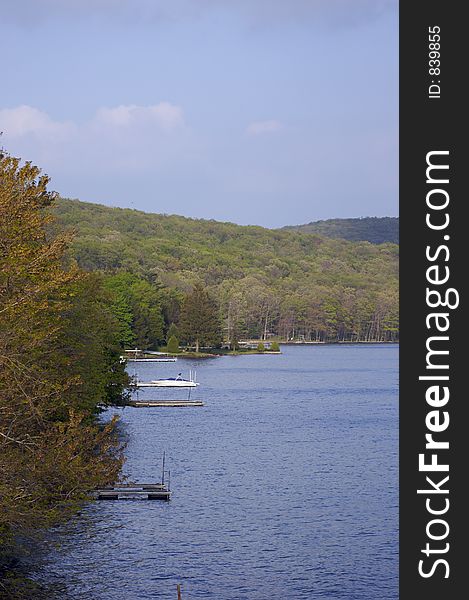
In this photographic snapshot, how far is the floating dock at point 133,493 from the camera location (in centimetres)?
3294

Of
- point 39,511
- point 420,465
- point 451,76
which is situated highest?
point 451,76

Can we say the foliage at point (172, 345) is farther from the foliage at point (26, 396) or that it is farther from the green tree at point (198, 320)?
the foliage at point (26, 396)

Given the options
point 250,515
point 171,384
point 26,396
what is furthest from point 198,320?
point 26,396

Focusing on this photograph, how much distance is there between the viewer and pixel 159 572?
25.1 meters

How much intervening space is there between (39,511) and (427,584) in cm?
847

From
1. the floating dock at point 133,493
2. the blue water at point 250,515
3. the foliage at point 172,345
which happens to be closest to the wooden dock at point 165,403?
the blue water at point 250,515

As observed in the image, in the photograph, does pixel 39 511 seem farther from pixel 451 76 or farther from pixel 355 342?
A: pixel 355 342

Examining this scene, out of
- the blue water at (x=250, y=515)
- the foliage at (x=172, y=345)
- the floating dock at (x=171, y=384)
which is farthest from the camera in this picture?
the foliage at (x=172, y=345)

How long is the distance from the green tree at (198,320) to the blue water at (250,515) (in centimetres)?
7286

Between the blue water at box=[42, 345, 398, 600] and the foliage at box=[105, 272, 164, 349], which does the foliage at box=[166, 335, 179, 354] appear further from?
the blue water at box=[42, 345, 398, 600]

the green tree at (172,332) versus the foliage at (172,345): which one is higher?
the green tree at (172,332)

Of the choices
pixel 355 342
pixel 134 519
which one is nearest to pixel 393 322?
pixel 355 342

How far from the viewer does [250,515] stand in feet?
104

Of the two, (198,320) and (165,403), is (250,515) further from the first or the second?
(198,320)
